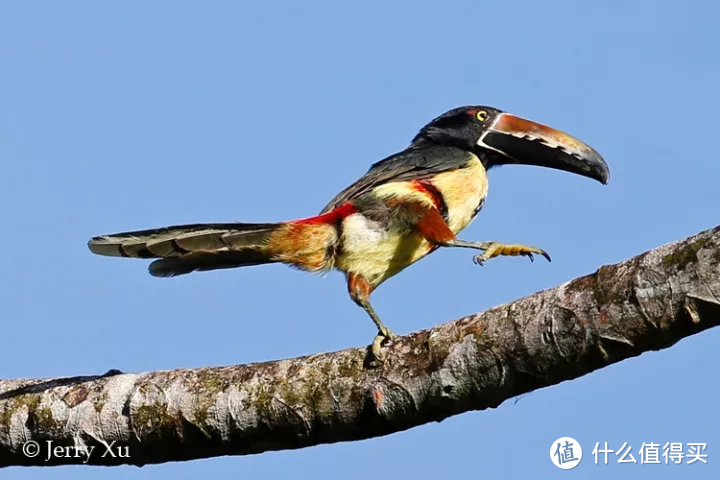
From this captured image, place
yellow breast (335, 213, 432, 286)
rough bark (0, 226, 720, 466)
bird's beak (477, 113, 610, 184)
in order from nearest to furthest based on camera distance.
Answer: rough bark (0, 226, 720, 466) → yellow breast (335, 213, 432, 286) → bird's beak (477, 113, 610, 184)

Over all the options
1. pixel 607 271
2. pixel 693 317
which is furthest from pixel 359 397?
pixel 693 317

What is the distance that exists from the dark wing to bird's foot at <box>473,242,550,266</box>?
0.83m

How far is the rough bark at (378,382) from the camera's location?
3.08m

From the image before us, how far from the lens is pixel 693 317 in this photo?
2980 mm

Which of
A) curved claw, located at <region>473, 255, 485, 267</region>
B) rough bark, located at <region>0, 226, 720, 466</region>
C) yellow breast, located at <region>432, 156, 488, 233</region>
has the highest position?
yellow breast, located at <region>432, 156, 488, 233</region>

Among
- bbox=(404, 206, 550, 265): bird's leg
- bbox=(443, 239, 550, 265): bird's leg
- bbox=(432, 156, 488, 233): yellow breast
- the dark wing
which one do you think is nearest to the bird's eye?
Answer: the dark wing

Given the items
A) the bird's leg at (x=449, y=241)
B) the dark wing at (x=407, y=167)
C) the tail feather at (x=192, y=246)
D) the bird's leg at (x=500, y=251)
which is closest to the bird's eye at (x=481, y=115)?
the dark wing at (x=407, y=167)

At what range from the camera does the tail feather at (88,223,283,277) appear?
473cm

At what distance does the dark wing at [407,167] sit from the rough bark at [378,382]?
2092mm

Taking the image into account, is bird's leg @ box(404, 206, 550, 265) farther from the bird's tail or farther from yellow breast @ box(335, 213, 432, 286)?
the bird's tail

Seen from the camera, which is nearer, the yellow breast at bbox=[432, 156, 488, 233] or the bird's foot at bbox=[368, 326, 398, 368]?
the bird's foot at bbox=[368, 326, 398, 368]

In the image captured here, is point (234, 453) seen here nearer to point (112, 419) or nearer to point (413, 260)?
point (112, 419)

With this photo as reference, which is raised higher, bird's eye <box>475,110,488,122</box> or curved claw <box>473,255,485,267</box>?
bird's eye <box>475,110,488,122</box>

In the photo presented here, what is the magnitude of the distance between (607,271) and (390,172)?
2726 millimetres
